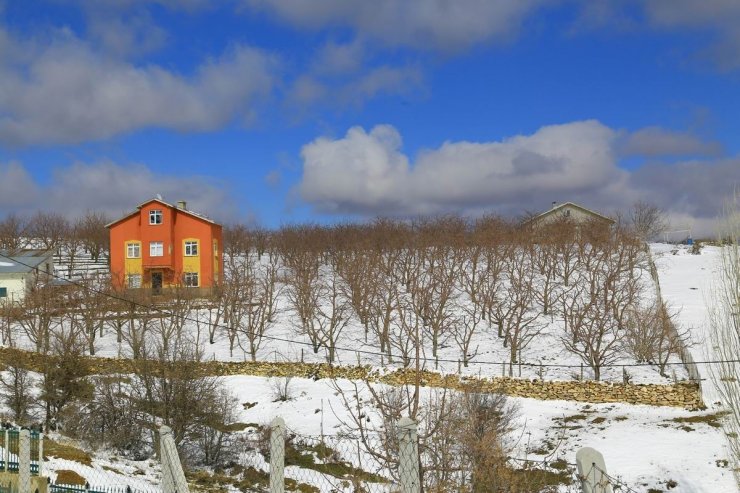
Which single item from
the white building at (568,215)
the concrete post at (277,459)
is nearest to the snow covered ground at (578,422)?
the concrete post at (277,459)

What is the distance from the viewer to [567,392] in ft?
84.7

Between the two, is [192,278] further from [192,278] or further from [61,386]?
[61,386]

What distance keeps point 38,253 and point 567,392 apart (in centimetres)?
4316

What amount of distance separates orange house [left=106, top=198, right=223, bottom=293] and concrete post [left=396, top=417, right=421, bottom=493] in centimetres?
4093

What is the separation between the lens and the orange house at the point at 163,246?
146 ft

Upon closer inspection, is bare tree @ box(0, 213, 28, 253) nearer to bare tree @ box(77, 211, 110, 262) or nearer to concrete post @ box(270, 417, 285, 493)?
bare tree @ box(77, 211, 110, 262)

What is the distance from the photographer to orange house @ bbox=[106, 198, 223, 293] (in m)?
44.5

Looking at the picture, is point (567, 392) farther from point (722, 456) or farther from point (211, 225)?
point (211, 225)

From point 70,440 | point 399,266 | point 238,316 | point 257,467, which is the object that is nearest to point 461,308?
point 399,266

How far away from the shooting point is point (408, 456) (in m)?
5.18

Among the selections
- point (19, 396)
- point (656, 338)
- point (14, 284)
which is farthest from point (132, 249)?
point (656, 338)

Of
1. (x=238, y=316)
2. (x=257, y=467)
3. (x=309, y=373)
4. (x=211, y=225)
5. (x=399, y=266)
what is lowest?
(x=257, y=467)

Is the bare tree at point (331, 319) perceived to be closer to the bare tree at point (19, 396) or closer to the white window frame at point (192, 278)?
the white window frame at point (192, 278)

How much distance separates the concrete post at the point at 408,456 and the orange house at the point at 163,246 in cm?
4093
